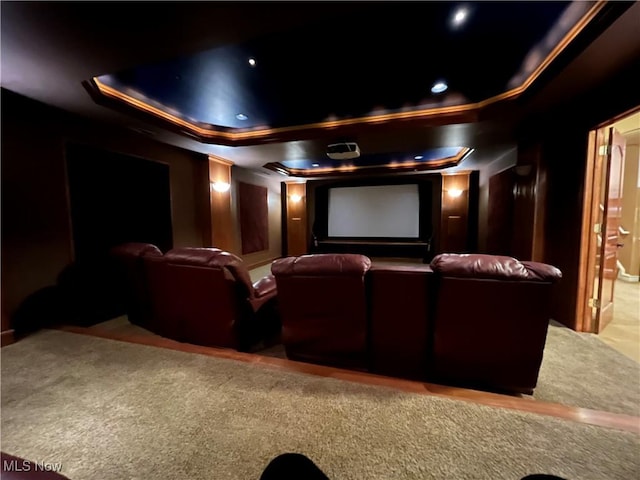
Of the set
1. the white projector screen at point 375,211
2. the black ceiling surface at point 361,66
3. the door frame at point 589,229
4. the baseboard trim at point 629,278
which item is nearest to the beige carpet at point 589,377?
the door frame at point 589,229

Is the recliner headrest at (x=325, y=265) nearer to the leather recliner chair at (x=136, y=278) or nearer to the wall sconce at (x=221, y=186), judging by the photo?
the leather recliner chair at (x=136, y=278)

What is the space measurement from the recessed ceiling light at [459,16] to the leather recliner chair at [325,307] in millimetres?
1722

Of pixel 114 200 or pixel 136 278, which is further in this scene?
pixel 114 200

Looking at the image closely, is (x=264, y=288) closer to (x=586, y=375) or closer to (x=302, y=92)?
(x=302, y=92)

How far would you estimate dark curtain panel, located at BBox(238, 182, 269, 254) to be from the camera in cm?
581

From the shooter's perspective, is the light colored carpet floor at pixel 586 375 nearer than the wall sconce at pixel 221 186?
Yes

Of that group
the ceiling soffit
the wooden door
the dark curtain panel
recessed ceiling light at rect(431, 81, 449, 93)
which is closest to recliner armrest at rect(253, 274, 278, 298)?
the ceiling soffit

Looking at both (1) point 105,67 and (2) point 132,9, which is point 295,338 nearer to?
(2) point 132,9

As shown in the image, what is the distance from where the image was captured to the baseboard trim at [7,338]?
220cm

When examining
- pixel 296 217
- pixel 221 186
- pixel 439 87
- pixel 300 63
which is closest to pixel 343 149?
pixel 439 87

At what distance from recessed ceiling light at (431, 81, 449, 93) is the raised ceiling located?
0.20ft

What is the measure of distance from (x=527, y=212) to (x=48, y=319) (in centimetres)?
→ 550

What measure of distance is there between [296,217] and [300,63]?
5.50m

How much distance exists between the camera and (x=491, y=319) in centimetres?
146
